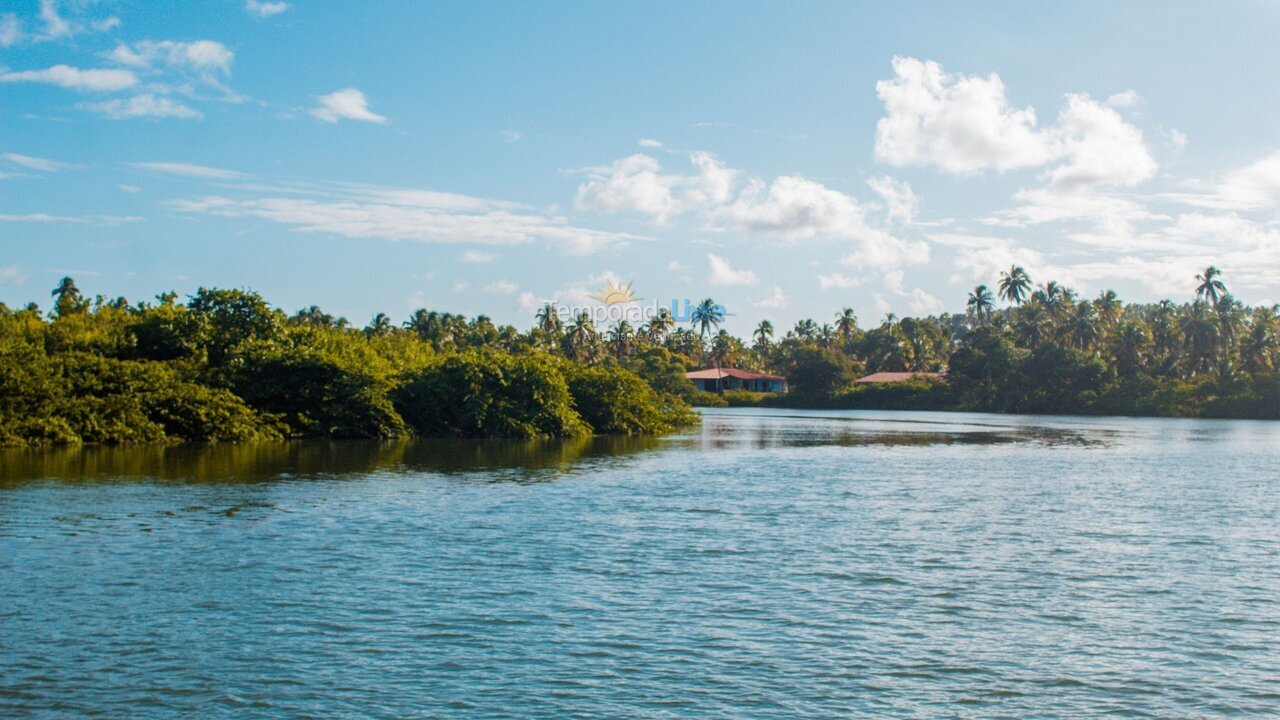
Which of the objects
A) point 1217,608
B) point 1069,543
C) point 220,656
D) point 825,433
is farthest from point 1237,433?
point 220,656

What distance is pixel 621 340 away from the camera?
147 meters

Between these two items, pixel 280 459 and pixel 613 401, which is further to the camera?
pixel 613 401

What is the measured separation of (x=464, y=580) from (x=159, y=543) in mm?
6481

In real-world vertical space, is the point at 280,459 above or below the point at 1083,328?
below

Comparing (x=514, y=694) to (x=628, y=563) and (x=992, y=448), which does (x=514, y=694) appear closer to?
(x=628, y=563)

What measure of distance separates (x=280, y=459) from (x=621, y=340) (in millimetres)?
108655

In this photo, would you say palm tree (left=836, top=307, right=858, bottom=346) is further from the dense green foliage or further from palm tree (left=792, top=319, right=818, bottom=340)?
the dense green foliage

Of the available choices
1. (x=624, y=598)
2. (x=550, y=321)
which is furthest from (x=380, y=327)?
(x=624, y=598)

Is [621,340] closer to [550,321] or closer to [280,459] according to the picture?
[550,321]

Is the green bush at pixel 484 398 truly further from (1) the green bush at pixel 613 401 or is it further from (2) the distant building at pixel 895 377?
(2) the distant building at pixel 895 377

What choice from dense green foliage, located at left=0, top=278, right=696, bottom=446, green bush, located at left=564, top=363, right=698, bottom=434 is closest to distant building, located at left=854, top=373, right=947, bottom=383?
green bush, located at left=564, top=363, right=698, bottom=434

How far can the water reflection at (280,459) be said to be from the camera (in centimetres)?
Result: 3184

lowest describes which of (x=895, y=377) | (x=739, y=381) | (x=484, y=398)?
(x=484, y=398)

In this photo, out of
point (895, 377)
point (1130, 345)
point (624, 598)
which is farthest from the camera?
point (895, 377)
